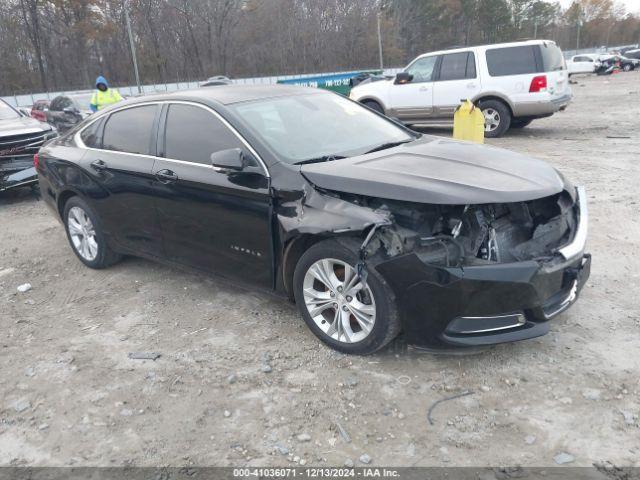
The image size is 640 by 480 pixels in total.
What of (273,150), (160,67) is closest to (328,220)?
(273,150)

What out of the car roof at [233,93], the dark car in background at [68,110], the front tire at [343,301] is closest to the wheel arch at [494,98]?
the car roof at [233,93]

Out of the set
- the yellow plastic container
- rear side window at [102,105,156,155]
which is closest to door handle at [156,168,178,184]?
rear side window at [102,105,156,155]

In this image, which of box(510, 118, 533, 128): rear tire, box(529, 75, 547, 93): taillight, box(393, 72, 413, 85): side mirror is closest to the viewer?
box(529, 75, 547, 93): taillight

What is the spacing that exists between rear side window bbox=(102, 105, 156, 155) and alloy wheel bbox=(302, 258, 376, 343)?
6.47ft

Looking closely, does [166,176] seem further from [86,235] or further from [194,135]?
[86,235]

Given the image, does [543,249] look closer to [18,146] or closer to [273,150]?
[273,150]

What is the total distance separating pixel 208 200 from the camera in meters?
4.06

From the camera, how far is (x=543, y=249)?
348 cm

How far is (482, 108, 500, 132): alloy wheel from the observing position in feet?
39.2

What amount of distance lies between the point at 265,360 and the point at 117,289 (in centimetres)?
205

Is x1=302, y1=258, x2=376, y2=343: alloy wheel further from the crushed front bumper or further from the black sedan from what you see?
the crushed front bumper

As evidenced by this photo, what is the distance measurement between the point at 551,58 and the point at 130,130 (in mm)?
9706

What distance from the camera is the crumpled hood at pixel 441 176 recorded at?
10.4 ft

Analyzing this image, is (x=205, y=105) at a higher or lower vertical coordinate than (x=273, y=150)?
higher
